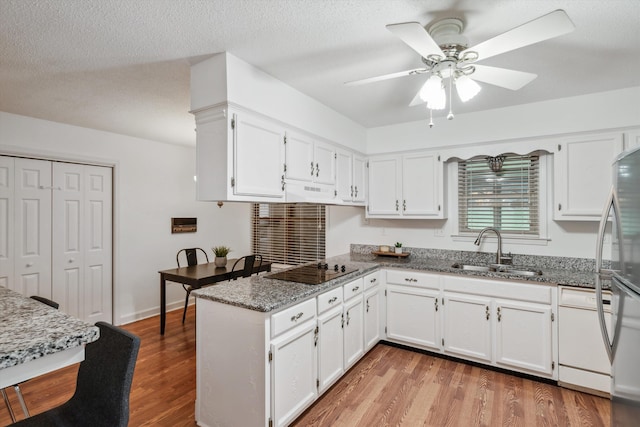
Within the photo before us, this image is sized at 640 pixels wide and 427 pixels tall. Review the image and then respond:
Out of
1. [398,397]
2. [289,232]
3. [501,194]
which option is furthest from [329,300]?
[289,232]

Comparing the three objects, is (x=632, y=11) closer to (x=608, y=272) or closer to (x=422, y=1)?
(x=422, y=1)

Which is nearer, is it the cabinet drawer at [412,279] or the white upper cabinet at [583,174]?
the white upper cabinet at [583,174]

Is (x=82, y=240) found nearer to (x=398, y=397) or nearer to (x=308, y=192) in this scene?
(x=308, y=192)

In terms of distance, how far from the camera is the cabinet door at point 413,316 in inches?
120

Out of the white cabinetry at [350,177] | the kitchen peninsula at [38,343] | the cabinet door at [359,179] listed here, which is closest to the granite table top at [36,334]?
the kitchen peninsula at [38,343]

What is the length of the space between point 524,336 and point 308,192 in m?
2.15

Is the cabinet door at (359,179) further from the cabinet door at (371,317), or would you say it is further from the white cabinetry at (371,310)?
the cabinet door at (371,317)

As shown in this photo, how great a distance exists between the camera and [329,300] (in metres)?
2.42

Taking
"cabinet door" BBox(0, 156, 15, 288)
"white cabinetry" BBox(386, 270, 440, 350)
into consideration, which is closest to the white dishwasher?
"white cabinetry" BBox(386, 270, 440, 350)

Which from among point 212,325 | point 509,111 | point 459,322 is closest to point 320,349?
point 212,325

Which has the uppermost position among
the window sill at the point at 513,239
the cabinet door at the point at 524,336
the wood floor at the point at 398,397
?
the window sill at the point at 513,239

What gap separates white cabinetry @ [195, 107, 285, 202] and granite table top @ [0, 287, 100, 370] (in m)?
1.08

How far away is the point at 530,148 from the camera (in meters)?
3.03

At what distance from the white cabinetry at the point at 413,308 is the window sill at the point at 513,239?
70cm
